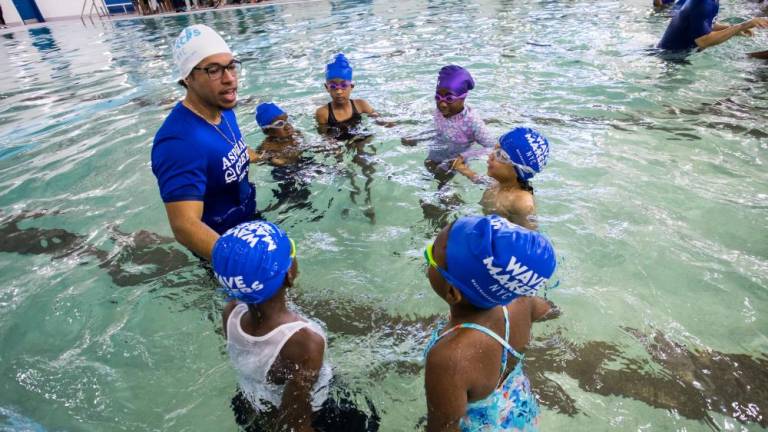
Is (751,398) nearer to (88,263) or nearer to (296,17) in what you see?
(88,263)

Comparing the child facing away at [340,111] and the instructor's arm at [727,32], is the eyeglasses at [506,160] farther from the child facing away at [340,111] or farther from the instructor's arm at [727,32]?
the instructor's arm at [727,32]

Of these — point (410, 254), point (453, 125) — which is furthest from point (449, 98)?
point (410, 254)

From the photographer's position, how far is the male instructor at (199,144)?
2.64m

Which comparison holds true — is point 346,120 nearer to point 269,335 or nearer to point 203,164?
point 203,164

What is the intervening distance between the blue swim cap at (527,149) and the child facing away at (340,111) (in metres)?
2.83

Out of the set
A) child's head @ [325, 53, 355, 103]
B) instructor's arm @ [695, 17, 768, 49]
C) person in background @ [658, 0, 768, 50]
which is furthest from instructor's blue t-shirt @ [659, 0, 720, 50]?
child's head @ [325, 53, 355, 103]

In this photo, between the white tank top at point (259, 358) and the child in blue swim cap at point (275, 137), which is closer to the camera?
the white tank top at point (259, 358)

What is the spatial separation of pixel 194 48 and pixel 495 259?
7.92 ft

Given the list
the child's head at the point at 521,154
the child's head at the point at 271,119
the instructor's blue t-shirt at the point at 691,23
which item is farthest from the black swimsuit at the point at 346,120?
the instructor's blue t-shirt at the point at 691,23

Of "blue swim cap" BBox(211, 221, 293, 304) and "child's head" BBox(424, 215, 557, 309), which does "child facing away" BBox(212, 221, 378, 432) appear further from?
"child's head" BBox(424, 215, 557, 309)

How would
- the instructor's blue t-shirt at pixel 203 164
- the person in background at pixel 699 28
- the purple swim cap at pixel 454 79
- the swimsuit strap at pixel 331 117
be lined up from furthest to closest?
1. the person in background at pixel 699 28
2. the swimsuit strap at pixel 331 117
3. the purple swim cap at pixel 454 79
4. the instructor's blue t-shirt at pixel 203 164

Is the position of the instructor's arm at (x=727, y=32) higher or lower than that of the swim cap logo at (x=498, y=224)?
lower

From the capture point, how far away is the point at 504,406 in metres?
2.06

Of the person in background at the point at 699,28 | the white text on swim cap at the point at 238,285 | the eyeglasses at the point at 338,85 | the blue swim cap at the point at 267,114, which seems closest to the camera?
the white text on swim cap at the point at 238,285
